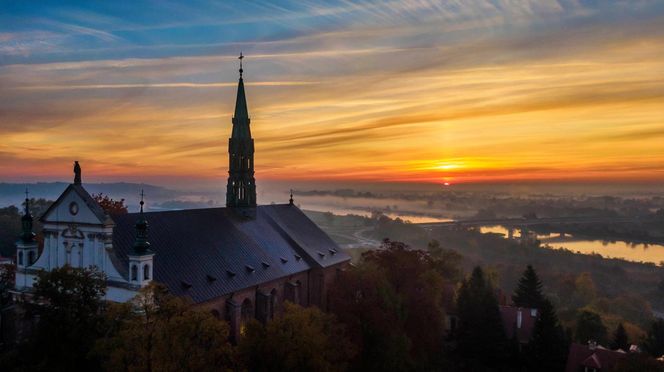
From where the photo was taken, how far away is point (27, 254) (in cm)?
3956

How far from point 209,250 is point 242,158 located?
1433 centimetres

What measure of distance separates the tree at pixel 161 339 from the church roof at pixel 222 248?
8.68 metres

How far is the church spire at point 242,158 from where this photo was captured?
5431cm

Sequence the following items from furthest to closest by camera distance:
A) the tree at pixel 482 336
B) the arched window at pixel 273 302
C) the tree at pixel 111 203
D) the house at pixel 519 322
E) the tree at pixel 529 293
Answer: the tree at pixel 529 293
the tree at pixel 111 203
the house at pixel 519 322
the tree at pixel 482 336
the arched window at pixel 273 302

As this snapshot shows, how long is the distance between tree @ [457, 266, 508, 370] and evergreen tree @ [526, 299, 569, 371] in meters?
2.65

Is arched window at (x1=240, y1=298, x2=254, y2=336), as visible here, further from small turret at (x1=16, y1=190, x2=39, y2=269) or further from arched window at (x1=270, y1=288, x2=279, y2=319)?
small turret at (x1=16, y1=190, x2=39, y2=269)

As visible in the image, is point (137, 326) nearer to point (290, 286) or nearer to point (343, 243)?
point (290, 286)

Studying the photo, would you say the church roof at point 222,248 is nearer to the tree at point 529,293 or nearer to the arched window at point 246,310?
the arched window at point 246,310

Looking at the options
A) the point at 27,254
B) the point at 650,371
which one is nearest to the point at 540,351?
the point at 650,371

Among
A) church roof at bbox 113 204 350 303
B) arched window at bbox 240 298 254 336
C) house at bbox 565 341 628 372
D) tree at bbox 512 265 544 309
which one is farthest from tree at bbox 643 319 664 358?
arched window at bbox 240 298 254 336

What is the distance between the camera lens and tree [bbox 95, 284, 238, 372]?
24.4 m


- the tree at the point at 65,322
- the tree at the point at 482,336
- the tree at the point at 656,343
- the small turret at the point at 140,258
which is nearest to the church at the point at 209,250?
the small turret at the point at 140,258

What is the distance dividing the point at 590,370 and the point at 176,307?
35.1m

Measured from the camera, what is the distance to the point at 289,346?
3075 centimetres
